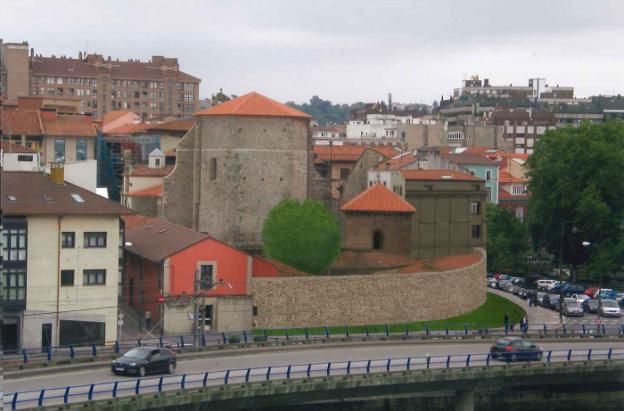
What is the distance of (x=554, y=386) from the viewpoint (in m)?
56.9

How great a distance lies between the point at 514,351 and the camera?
52.2m

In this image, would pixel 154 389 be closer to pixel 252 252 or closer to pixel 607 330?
pixel 607 330

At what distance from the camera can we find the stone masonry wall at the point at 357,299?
211 feet

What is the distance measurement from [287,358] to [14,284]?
12.3 metres

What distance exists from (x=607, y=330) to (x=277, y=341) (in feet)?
60.1

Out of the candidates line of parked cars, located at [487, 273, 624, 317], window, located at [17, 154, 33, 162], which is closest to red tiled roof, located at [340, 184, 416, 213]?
line of parked cars, located at [487, 273, 624, 317]

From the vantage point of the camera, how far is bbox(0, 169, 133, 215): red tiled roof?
57.1 meters

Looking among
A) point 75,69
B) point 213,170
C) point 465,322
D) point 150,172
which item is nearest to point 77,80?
point 75,69

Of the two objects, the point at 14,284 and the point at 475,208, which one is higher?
the point at 475,208

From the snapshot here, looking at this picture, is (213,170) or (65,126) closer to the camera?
(213,170)

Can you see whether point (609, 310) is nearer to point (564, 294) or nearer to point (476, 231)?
point (564, 294)

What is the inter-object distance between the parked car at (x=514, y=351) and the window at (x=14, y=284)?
62.8 feet

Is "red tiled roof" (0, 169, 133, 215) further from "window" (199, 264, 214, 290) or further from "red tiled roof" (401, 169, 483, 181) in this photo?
"red tiled roof" (401, 169, 483, 181)

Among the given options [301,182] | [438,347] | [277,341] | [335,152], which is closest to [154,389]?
[277,341]
